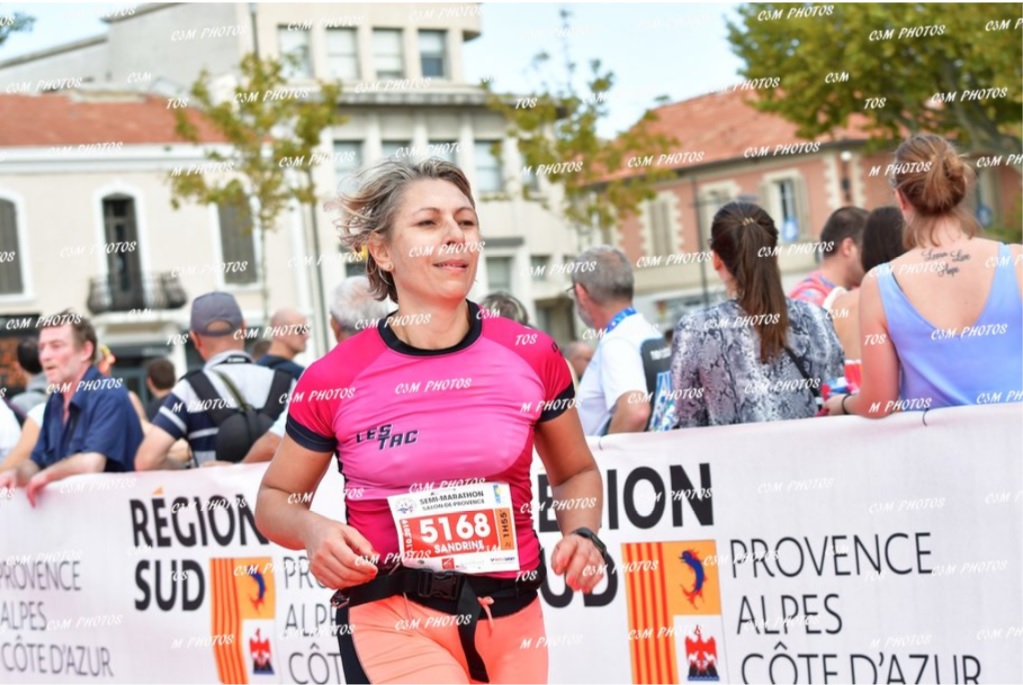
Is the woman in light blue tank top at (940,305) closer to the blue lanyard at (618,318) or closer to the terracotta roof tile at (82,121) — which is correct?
the blue lanyard at (618,318)

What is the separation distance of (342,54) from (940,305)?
49.3m

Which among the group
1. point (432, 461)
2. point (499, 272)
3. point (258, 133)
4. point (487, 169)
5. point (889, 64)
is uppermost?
point (487, 169)

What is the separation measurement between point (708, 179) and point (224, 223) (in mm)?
19176

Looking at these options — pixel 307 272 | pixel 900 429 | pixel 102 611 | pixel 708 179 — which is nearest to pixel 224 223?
pixel 307 272

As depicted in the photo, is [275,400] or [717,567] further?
[275,400]

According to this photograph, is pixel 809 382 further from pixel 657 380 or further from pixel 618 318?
pixel 618 318

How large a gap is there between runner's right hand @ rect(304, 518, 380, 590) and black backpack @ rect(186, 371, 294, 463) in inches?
160

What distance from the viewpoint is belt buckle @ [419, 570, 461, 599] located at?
4.19 m

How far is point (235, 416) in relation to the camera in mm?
8070

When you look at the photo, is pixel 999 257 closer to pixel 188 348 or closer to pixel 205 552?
pixel 205 552

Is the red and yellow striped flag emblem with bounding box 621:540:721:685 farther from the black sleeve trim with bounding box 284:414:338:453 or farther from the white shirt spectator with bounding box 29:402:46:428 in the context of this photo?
the white shirt spectator with bounding box 29:402:46:428

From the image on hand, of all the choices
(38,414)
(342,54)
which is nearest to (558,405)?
(38,414)

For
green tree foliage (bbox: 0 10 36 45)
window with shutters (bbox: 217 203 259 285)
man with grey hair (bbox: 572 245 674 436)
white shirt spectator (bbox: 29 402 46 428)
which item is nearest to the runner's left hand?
man with grey hair (bbox: 572 245 674 436)

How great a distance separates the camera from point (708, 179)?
5925 centimetres
